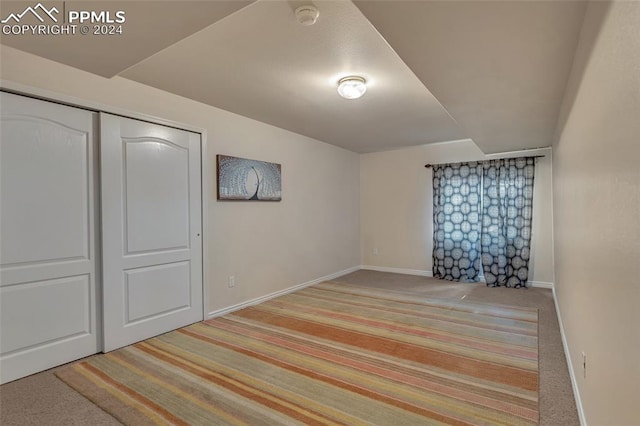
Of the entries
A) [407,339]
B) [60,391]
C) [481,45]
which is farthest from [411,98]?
[60,391]

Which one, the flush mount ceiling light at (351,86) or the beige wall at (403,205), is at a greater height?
the flush mount ceiling light at (351,86)

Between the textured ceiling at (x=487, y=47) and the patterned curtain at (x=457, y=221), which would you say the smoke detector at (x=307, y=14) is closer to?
the textured ceiling at (x=487, y=47)

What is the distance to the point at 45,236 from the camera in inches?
93.9

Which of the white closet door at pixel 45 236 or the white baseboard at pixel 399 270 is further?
the white baseboard at pixel 399 270

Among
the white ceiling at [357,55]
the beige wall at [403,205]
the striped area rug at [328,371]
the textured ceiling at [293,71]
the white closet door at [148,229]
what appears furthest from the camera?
the beige wall at [403,205]

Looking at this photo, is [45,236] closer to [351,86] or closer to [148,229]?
[148,229]

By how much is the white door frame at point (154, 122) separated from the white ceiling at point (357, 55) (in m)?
0.26

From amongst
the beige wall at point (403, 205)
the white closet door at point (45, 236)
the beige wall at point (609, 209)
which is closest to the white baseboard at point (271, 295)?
Result: the beige wall at point (403, 205)

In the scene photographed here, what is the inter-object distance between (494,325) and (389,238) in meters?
2.97

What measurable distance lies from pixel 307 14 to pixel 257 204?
2641mm

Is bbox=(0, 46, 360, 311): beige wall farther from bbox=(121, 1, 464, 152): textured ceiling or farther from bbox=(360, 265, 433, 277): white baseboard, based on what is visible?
bbox=(360, 265, 433, 277): white baseboard

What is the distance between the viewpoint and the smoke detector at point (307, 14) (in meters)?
1.78

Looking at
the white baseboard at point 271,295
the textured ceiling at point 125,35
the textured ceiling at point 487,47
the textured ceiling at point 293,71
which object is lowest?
the white baseboard at point 271,295

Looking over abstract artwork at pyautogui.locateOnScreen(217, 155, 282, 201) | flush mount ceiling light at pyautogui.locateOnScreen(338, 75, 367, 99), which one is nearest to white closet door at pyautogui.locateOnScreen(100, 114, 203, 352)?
abstract artwork at pyautogui.locateOnScreen(217, 155, 282, 201)
